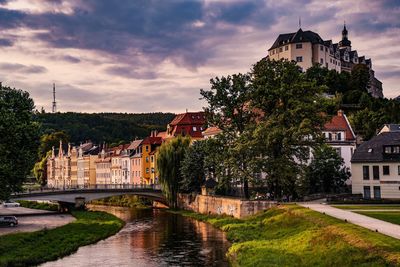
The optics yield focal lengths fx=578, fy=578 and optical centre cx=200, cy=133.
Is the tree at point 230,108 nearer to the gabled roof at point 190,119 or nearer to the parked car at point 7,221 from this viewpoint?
the parked car at point 7,221

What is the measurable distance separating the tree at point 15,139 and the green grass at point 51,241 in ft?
13.0

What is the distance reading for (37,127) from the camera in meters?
46.5

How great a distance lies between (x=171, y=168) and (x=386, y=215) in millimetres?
39277

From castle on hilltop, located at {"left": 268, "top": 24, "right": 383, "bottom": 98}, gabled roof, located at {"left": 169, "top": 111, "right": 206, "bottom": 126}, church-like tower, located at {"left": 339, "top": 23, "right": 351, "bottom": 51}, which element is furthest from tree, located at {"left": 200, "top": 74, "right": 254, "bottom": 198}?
church-like tower, located at {"left": 339, "top": 23, "right": 351, "bottom": 51}

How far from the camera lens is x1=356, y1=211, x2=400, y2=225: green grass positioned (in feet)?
131

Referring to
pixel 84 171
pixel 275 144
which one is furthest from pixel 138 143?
pixel 275 144

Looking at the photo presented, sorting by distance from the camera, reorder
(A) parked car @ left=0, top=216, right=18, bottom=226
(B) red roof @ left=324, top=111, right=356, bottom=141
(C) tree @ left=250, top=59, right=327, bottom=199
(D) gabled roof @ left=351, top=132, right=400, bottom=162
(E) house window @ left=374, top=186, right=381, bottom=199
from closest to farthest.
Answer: (C) tree @ left=250, top=59, right=327, bottom=199
(A) parked car @ left=0, top=216, right=18, bottom=226
(D) gabled roof @ left=351, top=132, right=400, bottom=162
(E) house window @ left=374, top=186, right=381, bottom=199
(B) red roof @ left=324, top=111, right=356, bottom=141

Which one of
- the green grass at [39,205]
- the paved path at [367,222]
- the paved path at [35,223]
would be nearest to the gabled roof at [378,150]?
the paved path at [367,222]

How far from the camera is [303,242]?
120 feet

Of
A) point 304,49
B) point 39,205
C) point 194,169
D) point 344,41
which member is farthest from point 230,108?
point 344,41

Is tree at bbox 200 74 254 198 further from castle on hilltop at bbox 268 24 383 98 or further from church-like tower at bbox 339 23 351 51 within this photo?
church-like tower at bbox 339 23 351 51

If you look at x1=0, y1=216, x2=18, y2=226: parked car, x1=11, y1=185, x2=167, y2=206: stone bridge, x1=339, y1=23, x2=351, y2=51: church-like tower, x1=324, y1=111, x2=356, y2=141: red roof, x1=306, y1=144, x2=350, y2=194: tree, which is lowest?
x1=0, y1=216, x2=18, y2=226: parked car

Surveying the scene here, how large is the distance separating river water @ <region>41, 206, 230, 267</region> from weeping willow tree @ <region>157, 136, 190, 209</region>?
1460cm

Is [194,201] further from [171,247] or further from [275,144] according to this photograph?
[171,247]
